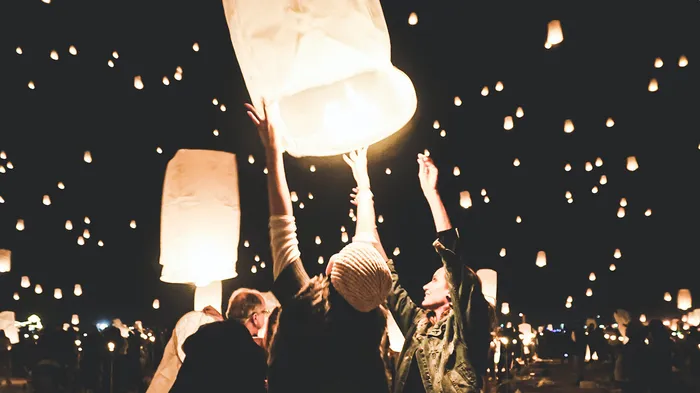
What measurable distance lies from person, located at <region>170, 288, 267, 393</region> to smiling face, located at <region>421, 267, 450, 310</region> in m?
1.32

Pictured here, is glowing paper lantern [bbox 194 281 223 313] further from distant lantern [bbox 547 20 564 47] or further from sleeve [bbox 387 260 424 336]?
distant lantern [bbox 547 20 564 47]

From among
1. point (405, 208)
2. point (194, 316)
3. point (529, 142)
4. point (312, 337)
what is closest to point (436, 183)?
point (312, 337)

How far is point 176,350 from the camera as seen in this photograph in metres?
3.84

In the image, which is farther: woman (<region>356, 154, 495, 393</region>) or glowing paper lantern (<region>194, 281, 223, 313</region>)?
glowing paper lantern (<region>194, 281, 223, 313</region>)

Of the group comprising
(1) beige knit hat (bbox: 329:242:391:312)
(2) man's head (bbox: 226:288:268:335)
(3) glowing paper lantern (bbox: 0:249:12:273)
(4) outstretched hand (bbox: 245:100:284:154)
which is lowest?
(1) beige knit hat (bbox: 329:242:391:312)

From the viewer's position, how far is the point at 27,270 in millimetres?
35812

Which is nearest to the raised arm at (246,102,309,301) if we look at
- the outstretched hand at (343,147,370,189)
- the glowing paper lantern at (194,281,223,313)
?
the outstretched hand at (343,147,370,189)

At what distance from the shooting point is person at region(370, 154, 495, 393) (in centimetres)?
282

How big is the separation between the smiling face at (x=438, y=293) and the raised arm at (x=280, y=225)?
113 centimetres

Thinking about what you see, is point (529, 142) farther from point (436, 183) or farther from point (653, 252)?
point (436, 183)

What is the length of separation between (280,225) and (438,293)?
123 centimetres

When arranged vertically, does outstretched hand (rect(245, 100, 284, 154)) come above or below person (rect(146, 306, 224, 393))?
above

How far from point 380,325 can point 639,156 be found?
25.3 m

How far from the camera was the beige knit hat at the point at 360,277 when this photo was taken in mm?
2137
